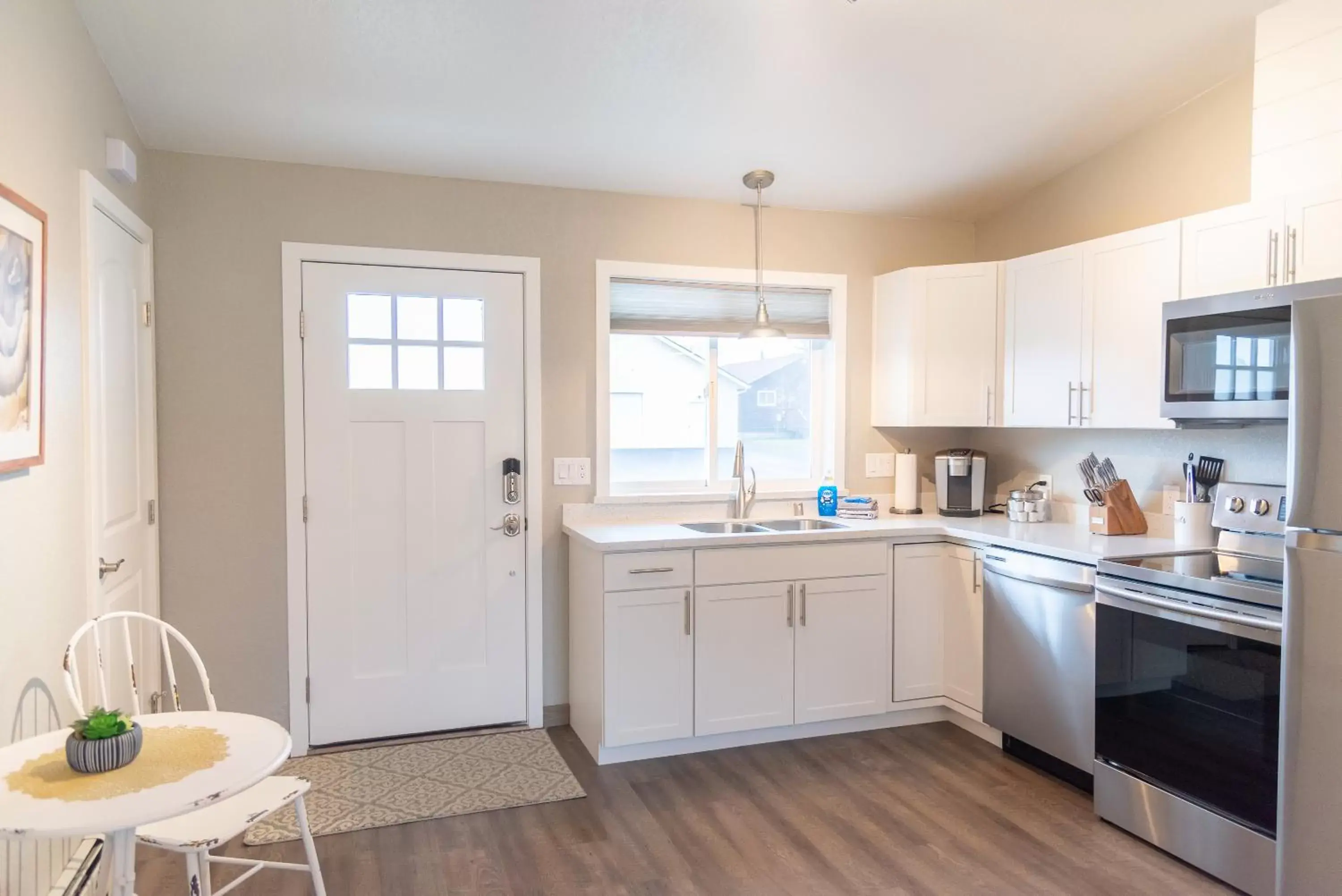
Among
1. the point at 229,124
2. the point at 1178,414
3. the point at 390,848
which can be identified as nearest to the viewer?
the point at 390,848

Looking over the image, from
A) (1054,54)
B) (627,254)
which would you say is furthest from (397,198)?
(1054,54)

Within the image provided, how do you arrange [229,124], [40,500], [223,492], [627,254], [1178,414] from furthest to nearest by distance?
[627,254]
[223,492]
[229,124]
[1178,414]
[40,500]

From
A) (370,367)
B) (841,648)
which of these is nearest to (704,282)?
(370,367)

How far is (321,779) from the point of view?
3178 mm

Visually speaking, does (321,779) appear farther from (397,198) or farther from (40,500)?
(397,198)

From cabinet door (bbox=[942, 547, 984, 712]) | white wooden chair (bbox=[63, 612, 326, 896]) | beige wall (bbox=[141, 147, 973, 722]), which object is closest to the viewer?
white wooden chair (bbox=[63, 612, 326, 896])

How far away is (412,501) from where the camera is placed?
3535 mm

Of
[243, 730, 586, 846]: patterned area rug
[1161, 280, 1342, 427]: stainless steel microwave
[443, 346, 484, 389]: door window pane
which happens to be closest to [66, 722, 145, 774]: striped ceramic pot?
[243, 730, 586, 846]: patterned area rug

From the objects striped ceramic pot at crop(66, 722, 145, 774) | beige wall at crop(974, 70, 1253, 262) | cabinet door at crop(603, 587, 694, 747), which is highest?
beige wall at crop(974, 70, 1253, 262)

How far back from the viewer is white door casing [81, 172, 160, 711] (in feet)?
8.34

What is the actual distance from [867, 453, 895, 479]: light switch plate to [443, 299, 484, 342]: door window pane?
1.97 meters

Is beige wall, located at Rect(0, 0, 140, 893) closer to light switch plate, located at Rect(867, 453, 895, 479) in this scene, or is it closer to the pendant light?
the pendant light

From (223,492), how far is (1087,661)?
10.6 ft

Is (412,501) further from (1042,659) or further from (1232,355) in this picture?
(1232,355)
